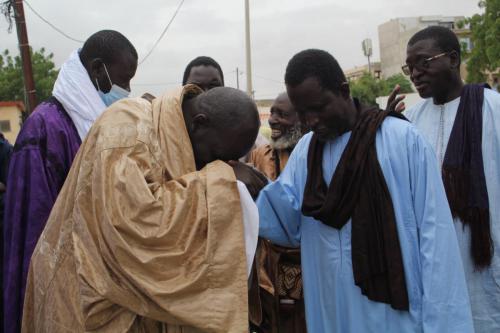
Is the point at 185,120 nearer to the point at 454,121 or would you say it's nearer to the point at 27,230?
the point at 27,230

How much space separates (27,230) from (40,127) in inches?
20.6

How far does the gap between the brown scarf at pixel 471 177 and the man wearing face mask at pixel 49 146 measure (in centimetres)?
207

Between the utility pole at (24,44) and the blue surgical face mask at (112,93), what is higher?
the utility pole at (24,44)

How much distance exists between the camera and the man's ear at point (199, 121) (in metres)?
2.04

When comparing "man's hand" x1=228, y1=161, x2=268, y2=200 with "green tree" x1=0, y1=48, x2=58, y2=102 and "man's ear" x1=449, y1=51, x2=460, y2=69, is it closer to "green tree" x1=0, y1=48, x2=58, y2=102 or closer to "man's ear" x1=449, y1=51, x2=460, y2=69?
"man's ear" x1=449, y1=51, x2=460, y2=69

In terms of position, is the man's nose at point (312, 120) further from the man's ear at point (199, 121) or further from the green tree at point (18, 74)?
the green tree at point (18, 74)

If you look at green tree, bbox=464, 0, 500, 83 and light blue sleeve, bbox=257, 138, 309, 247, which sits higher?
green tree, bbox=464, 0, 500, 83

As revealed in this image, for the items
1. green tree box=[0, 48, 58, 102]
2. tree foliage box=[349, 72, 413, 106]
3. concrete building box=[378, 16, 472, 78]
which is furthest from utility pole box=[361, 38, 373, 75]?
green tree box=[0, 48, 58, 102]

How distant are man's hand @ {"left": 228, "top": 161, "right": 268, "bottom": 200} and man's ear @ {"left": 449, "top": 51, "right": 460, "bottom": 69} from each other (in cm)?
186

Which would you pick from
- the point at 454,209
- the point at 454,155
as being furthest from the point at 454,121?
the point at 454,209

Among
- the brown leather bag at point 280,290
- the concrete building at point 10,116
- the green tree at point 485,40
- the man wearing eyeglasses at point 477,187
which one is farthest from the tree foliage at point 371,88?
the brown leather bag at point 280,290

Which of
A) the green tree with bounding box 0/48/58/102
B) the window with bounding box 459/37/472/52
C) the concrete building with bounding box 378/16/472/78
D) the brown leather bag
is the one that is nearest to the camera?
the brown leather bag

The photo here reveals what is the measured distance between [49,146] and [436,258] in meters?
1.91

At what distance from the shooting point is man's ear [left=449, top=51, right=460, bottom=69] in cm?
348
